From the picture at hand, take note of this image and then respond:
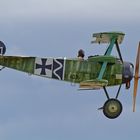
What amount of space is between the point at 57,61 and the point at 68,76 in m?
0.91

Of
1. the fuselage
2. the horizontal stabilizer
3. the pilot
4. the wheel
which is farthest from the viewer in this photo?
the pilot

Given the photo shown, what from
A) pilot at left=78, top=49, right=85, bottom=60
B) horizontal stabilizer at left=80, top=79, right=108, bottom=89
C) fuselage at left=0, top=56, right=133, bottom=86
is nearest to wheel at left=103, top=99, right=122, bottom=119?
fuselage at left=0, top=56, right=133, bottom=86

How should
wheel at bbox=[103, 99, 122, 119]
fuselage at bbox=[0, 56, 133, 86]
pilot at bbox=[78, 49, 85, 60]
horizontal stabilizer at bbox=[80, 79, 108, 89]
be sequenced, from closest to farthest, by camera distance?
horizontal stabilizer at bbox=[80, 79, 108, 89], wheel at bbox=[103, 99, 122, 119], fuselage at bbox=[0, 56, 133, 86], pilot at bbox=[78, 49, 85, 60]

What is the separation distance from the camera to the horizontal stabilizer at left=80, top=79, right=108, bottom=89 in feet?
182

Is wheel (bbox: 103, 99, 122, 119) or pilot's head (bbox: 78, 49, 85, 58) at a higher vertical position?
pilot's head (bbox: 78, 49, 85, 58)

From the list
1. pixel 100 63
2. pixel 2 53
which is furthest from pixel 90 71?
pixel 2 53

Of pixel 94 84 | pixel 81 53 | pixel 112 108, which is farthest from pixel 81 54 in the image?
pixel 112 108

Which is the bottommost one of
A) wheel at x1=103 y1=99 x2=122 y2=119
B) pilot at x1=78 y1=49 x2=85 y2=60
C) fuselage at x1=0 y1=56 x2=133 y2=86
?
wheel at x1=103 y1=99 x2=122 y2=119

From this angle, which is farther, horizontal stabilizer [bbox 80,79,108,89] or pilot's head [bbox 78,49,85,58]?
pilot's head [bbox 78,49,85,58]

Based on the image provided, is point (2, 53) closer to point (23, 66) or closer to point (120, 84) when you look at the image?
point (23, 66)

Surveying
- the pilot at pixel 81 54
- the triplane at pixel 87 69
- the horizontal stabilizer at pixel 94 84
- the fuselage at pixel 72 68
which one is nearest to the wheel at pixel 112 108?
the triplane at pixel 87 69

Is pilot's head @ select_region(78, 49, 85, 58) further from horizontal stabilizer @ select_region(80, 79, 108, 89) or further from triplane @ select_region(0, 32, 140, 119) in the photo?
horizontal stabilizer @ select_region(80, 79, 108, 89)

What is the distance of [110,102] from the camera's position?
5688 cm

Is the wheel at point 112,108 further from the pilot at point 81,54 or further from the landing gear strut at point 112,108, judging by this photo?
the pilot at point 81,54
